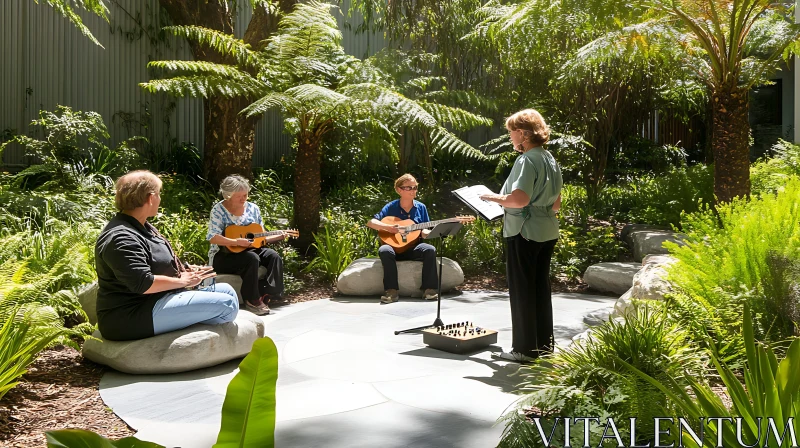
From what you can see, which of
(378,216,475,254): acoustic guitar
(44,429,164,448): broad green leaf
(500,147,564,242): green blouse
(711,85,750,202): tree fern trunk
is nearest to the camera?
(44,429,164,448): broad green leaf

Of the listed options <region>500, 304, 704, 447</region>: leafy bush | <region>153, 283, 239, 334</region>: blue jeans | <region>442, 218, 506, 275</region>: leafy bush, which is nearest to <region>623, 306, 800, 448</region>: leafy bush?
<region>500, 304, 704, 447</region>: leafy bush

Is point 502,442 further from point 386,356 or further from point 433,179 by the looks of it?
point 433,179

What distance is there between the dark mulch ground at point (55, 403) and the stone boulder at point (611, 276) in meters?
5.34

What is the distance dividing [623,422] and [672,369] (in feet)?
2.47

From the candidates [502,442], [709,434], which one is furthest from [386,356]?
[709,434]

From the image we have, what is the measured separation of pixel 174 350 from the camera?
4.77 m

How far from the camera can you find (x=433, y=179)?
12867 millimetres

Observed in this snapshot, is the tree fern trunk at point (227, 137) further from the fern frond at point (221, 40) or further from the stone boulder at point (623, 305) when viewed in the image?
the stone boulder at point (623, 305)

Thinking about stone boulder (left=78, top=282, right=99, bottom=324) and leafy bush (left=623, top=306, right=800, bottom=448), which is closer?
leafy bush (left=623, top=306, right=800, bottom=448)

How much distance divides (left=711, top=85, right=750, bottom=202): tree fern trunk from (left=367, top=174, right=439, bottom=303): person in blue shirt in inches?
132

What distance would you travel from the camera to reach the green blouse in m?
4.93

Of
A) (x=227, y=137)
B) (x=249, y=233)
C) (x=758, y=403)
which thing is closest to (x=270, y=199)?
(x=227, y=137)

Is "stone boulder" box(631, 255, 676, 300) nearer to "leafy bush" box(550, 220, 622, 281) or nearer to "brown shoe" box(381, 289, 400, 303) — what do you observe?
"brown shoe" box(381, 289, 400, 303)

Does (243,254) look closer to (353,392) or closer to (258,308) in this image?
(258,308)
